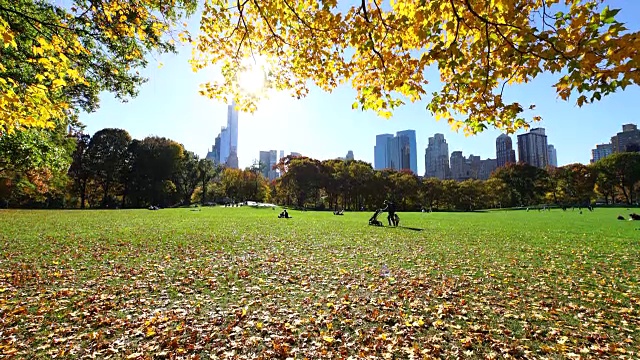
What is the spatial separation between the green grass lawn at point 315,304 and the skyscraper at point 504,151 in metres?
160

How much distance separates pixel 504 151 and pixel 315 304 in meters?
176

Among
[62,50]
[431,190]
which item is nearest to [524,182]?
[431,190]

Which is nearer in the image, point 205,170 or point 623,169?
point 623,169

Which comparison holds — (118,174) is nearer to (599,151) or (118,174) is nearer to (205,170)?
(205,170)

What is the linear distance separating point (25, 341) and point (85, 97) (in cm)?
1867

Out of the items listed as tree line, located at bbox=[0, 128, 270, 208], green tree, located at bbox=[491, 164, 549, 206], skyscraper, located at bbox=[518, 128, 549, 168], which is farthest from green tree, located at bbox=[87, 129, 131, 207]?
skyscraper, located at bbox=[518, 128, 549, 168]

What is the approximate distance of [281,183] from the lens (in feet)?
242

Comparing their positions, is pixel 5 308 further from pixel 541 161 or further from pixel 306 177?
pixel 541 161

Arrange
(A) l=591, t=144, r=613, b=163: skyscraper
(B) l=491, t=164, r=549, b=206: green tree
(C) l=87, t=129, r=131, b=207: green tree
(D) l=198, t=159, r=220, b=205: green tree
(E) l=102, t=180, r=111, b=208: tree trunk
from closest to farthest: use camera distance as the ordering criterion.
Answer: (C) l=87, t=129, r=131, b=207: green tree → (E) l=102, t=180, r=111, b=208: tree trunk → (D) l=198, t=159, r=220, b=205: green tree → (B) l=491, t=164, r=549, b=206: green tree → (A) l=591, t=144, r=613, b=163: skyscraper

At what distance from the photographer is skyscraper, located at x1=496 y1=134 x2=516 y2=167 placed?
486 ft

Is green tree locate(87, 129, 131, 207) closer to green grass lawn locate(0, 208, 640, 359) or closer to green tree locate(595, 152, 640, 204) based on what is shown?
green grass lawn locate(0, 208, 640, 359)

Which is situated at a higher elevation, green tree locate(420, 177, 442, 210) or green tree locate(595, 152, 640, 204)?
green tree locate(595, 152, 640, 204)

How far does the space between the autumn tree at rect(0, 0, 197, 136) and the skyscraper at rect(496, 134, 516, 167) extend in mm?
163400

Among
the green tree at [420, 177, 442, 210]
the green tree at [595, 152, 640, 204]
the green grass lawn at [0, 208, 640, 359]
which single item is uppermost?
the green tree at [595, 152, 640, 204]
